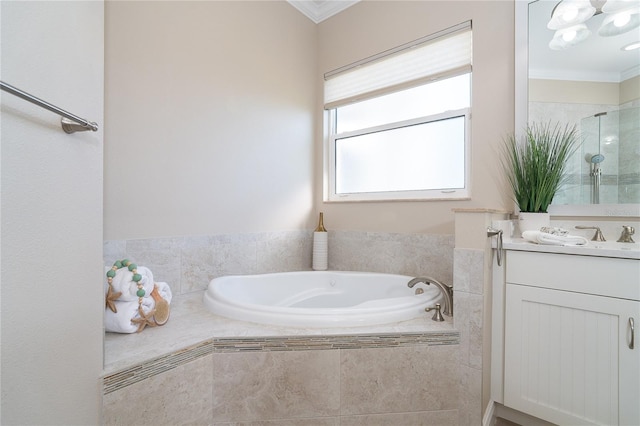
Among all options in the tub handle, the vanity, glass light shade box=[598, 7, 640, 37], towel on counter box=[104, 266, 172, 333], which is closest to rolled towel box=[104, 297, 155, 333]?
towel on counter box=[104, 266, 172, 333]

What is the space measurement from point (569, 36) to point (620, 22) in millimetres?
196

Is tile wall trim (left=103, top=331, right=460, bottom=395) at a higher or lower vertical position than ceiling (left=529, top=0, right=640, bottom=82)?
lower

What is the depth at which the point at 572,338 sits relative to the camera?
1194mm

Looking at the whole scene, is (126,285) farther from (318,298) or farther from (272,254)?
(318,298)

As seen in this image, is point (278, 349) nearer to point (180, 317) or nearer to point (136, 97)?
point (180, 317)

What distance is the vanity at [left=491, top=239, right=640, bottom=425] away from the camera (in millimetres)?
1092

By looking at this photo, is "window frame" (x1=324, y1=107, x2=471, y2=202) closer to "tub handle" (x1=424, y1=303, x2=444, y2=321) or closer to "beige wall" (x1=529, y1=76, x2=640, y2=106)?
Result: "beige wall" (x1=529, y1=76, x2=640, y2=106)

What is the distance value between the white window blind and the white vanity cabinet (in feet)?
4.57

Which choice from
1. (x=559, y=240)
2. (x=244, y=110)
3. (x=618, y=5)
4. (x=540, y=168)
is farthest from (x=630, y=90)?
(x=244, y=110)

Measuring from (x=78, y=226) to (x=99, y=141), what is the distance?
0.28 meters

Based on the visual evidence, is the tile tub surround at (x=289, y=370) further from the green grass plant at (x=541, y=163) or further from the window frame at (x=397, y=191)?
the window frame at (x=397, y=191)

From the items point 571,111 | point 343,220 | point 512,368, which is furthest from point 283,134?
point 512,368

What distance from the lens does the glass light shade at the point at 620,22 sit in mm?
1430

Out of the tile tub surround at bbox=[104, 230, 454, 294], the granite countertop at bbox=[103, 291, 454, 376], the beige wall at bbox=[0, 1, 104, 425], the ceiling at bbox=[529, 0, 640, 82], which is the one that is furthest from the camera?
the tile tub surround at bbox=[104, 230, 454, 294]
